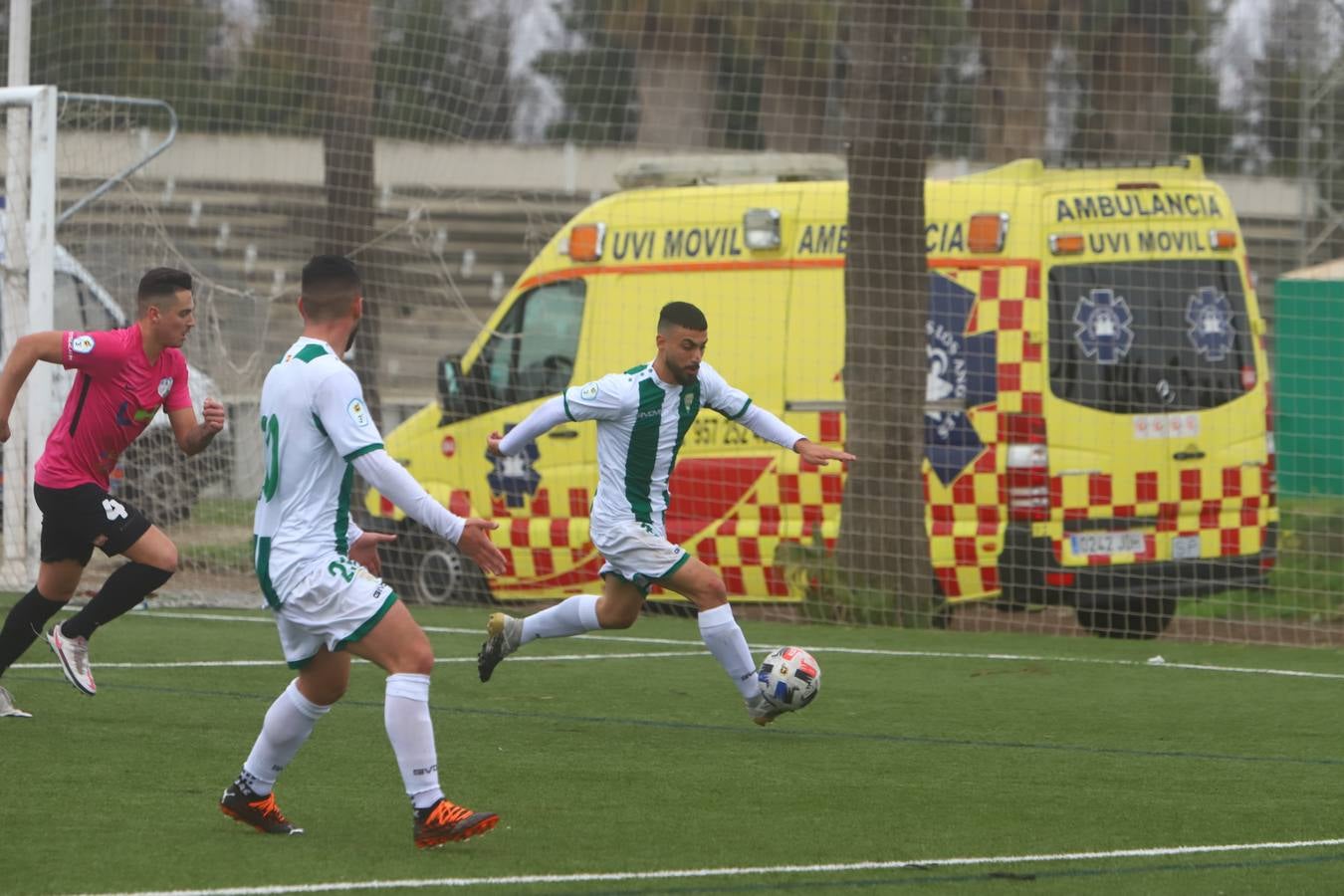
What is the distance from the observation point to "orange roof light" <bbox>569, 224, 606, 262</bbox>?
574 inches

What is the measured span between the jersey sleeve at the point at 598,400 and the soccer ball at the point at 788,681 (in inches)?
49.3

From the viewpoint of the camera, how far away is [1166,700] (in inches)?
399

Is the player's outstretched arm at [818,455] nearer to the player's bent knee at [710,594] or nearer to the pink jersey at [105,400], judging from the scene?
the player's bent knee at [710,594]

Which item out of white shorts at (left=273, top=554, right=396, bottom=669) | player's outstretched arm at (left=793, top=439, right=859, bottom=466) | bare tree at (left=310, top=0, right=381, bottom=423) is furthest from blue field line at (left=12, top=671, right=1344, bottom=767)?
bare tree at (left=310, top=0, right=381, bottom=423)

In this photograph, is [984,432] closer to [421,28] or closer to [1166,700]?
[1166,700]

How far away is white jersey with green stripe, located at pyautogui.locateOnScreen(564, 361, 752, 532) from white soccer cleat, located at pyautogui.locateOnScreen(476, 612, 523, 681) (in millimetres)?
669

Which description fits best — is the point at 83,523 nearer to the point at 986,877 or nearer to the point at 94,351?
the point at 94,351

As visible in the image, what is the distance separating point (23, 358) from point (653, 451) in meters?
2.58

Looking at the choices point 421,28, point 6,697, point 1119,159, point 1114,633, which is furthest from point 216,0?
point 6,697

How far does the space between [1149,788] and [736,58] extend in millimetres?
16389

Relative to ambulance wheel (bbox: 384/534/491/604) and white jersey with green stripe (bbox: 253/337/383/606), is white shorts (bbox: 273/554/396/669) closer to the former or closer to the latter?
white jersey with green stripe (bbox: 253/337/383/606)

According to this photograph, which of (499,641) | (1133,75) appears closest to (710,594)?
(499,641)

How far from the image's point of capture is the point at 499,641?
955cm

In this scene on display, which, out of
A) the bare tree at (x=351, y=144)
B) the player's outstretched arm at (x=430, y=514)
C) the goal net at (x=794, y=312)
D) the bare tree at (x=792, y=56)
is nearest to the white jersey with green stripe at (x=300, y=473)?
the player's outstretched arm at (x=430, y=514)
